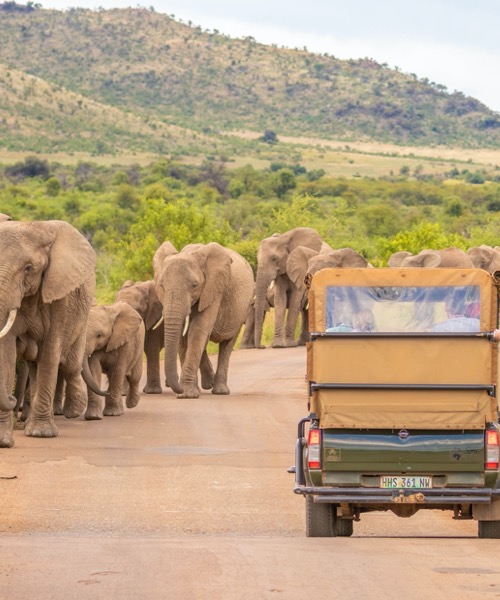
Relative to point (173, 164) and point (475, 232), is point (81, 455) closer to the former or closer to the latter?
point (475, 232)

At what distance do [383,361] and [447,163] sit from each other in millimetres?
139554

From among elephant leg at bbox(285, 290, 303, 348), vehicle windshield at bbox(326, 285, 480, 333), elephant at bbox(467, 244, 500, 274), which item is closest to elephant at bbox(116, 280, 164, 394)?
vehicle windshield at bbox(326, 285, 480, 333)

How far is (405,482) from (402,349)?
91cm

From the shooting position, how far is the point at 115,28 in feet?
561

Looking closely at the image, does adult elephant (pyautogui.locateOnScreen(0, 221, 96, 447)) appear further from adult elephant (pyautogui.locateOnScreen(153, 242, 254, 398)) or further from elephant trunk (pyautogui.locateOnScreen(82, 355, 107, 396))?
adult elephant (pyautogui.locateOnScreen(153, 242, 254, 398))

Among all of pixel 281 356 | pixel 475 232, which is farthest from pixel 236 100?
→ pixel 281 356

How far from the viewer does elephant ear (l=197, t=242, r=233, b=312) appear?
866 inches

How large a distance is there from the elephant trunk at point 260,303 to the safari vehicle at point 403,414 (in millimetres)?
25477

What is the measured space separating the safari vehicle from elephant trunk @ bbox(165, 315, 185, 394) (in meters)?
9.84

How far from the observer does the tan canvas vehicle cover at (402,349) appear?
10.4m

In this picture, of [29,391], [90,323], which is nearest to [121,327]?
[90,323]

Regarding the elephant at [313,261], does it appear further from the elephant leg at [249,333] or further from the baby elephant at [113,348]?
the baby elephant at [113,348]

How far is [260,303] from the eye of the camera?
36844 mm

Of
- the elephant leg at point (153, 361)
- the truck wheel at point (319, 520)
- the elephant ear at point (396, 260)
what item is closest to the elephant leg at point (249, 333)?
the elephant ear at point (396, 260)
